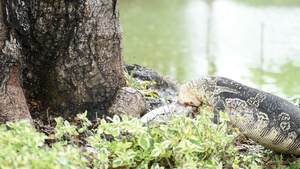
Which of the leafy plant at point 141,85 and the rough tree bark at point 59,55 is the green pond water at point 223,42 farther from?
the rough tree bark at point 59,55

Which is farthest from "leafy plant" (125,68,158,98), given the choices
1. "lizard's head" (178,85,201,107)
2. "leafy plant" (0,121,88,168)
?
"leafy plant" (0,121,88,168)

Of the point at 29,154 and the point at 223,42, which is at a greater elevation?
the point at 29,154

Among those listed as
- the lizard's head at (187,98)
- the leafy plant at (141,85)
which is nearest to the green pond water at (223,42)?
the leafy plant at (141,85)

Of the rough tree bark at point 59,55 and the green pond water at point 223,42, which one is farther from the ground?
the rough tree bark at point 59,55

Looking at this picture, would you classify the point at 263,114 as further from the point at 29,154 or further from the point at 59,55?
the point at 29,154

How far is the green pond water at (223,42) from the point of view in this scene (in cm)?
1201

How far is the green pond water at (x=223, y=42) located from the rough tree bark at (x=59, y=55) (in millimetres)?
6117

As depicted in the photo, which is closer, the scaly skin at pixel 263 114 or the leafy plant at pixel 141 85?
the scaly skin at pixel 263 114

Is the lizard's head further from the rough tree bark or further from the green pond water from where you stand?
the green pond water

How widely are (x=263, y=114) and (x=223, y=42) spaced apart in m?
12.4

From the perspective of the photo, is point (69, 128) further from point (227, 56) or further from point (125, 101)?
point (227, 56)

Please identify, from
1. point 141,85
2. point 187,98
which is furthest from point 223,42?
point 187,98

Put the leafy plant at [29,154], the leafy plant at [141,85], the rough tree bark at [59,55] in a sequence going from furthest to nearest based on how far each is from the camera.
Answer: the leafy plant at [141,85] → the rough tree bark at [59,55] → the leafy plant at [29,154]

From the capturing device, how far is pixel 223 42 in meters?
Result: 16.0
